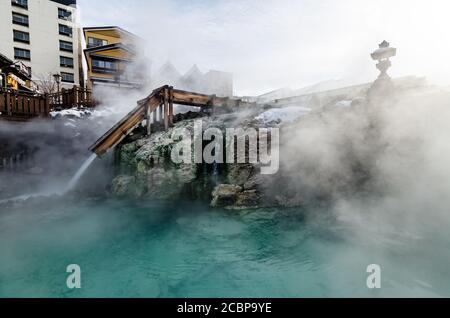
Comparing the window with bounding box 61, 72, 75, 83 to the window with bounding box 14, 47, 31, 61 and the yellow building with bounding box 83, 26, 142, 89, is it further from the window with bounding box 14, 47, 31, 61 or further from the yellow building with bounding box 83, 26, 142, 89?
the yellow building with bounding box 83, 26, 142, 89

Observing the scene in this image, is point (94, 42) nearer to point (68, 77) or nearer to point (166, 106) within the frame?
point (68, 77)

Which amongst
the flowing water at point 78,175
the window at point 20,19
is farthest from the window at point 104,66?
the flowing water at point 78,175

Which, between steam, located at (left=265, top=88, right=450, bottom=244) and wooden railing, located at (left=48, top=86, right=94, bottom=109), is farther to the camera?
wooden railing, located at (left=48, top=86, right=94, bottom=109)

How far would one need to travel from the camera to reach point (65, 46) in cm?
3222

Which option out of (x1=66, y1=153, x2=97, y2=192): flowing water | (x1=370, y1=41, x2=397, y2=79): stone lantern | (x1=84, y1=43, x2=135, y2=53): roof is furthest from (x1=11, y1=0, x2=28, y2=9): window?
(x1=370, y1=41, x2=397, y2=79): stone lantern

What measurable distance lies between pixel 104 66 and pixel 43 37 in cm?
1438

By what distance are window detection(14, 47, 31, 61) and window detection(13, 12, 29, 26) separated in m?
3.41

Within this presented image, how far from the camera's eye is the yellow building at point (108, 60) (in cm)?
2381

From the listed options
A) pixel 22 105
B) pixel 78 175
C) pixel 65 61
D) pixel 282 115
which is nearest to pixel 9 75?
pixel 22 105

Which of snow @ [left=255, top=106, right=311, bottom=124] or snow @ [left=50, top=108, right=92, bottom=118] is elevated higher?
snow @ [left=50, top=108, right=92, bottom=118]

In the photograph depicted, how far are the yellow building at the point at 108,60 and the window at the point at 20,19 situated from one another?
407 inches

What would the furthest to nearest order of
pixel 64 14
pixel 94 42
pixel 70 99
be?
pixel 64 14, pixel 94 42, pixel 70 99

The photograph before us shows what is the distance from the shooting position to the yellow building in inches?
938

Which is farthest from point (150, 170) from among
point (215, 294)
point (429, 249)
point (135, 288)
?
point (429, 249)
